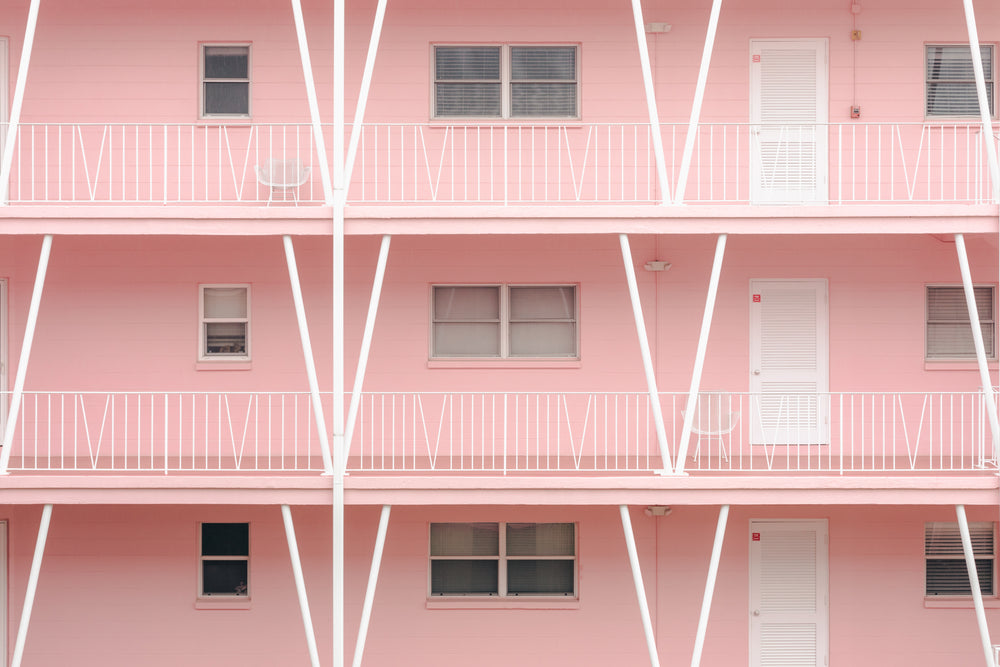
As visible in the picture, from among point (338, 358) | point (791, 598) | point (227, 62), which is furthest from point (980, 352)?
point (227, 62)

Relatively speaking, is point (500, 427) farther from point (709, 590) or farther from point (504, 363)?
point (709, 590)

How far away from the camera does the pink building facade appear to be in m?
12.7

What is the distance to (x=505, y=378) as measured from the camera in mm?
12891

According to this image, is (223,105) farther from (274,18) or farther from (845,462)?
(845,462)

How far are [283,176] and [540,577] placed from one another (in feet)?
19.1

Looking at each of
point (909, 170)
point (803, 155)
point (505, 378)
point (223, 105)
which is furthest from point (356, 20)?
point (909, 170)

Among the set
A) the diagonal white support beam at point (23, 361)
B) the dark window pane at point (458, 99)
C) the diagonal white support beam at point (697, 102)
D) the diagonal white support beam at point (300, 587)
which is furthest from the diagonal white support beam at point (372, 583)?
the dark window pane at point (458, 99)

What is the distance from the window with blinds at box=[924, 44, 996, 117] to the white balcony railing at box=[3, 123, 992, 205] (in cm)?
28

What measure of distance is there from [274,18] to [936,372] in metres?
9.32

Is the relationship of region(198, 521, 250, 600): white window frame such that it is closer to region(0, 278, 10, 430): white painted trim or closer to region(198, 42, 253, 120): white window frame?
region(0, 278, 10, 430): white painted trim

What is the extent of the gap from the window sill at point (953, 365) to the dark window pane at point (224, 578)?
28.8ft

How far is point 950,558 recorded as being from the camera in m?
12.9

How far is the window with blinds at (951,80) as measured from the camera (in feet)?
42.9

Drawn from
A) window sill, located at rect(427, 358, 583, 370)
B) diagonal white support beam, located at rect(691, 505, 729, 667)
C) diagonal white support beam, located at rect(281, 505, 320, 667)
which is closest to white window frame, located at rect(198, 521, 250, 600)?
diagonal white support beam, located at rect(281, 505, 320, 667)
